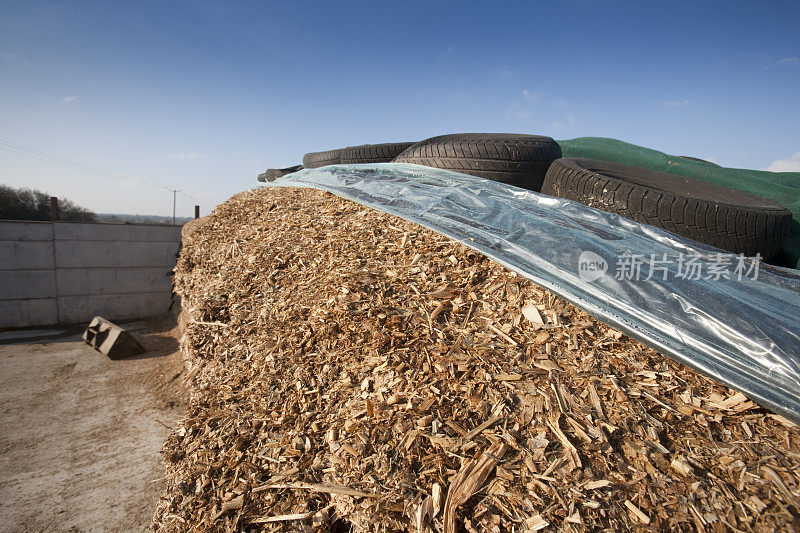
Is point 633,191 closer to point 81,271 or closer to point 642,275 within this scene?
point 642,275

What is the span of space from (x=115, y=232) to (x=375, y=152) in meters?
8.28

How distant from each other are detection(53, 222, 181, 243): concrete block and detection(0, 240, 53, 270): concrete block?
422 mm

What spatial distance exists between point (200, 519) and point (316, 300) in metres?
1.39

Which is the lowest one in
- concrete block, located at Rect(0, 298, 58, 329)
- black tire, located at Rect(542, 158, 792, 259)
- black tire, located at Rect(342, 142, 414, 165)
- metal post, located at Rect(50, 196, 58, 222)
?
concrete block, located at Rect(0, 298, 58, 329)

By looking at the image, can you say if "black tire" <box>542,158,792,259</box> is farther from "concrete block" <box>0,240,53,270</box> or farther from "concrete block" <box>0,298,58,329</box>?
"concrete block" <box>0,298,58,329</box>

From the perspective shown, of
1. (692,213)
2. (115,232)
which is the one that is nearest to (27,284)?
(115,232)

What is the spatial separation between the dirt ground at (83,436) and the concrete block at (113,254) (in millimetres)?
3387

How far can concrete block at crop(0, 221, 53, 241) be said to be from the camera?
916cm

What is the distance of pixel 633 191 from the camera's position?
3.53m

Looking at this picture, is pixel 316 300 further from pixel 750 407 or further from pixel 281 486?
pixel 750 407

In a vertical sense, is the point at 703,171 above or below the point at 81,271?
above

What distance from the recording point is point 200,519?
5.97ft

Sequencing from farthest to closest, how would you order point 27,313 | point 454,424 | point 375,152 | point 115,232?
1. point 115,232
2. point 27,313
3. point 375,152
4. point 454,424

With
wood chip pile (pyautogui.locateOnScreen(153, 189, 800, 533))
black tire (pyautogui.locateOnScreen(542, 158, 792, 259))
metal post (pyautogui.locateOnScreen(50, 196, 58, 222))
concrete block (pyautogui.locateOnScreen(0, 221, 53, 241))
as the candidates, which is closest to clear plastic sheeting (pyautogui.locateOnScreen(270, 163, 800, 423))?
wood chip pile (pyautogui.locateOnScreen(153, 189, 800, 533))
